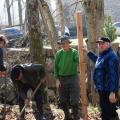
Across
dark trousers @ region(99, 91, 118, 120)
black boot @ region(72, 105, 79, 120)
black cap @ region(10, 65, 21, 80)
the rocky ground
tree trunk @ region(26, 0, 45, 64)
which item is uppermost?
tree trunk @ region(26, 0, 45, 64)

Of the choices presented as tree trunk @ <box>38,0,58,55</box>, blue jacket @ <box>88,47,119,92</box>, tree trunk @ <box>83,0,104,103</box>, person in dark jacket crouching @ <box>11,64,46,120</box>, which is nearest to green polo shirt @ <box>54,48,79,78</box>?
person in dark jacket crouching @ <box>11,64,46,120</box>

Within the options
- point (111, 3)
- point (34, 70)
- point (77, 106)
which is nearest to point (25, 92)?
point (34, 70)

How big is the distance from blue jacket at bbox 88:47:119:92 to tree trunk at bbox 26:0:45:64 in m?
2.56

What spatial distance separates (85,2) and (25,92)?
11.4ft

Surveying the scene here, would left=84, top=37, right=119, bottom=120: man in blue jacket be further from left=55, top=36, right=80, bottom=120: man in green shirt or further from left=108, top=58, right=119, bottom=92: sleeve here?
left=55, top=36, right=80, bottom=120: man in green shirt

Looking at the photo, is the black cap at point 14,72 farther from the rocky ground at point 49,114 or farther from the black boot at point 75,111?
the rocky ground at point 49,114

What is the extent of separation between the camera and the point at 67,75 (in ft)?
23.1

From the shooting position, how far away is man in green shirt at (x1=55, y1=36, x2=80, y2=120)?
6.91 m

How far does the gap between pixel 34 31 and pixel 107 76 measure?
2.91 metres

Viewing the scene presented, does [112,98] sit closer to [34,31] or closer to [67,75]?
[67,75]

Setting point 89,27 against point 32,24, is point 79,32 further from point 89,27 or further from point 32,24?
point 89,27

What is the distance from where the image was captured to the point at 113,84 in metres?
5.85

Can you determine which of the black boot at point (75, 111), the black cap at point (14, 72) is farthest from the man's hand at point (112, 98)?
the black cap at point (14, 72)

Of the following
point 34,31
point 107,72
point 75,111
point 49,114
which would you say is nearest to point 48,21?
point 34,31
